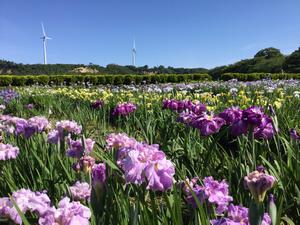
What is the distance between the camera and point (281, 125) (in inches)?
156

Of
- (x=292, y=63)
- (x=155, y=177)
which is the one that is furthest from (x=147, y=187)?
(x=292, y=63)

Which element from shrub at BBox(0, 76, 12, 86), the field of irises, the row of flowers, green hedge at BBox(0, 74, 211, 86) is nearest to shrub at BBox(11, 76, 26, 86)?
green hedge at BBox(0, 74, 211, 86)

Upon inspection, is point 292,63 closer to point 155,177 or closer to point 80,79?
point 80,79

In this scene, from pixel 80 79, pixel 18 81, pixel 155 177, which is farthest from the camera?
pixel 80 79

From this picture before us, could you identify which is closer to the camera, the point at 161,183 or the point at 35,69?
the point at 161,183

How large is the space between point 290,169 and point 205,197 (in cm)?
107

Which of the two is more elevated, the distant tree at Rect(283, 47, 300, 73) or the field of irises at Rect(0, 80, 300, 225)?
the distant tree at Rect(283, 47, 300, 73)

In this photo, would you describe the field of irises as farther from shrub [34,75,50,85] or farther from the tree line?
shrub [34,75,50,85]

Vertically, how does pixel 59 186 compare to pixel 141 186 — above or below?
below

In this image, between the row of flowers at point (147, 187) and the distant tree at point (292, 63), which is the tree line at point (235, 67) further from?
the row of flowers at point (147, 187)

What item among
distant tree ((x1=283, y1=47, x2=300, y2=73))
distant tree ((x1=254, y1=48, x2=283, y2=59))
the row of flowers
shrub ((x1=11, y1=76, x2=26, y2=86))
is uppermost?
distant tree ((x1=254, y1=48, x2=283, y2=59))

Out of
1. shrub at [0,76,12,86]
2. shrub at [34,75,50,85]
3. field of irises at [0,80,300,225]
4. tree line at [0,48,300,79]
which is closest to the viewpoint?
field of irises at [0,80,300,225]

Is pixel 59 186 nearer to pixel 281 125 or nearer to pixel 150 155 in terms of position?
pixel 150 155

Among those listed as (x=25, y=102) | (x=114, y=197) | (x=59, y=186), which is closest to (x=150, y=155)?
(x=114, y=197)
